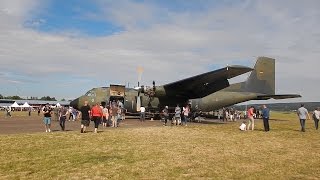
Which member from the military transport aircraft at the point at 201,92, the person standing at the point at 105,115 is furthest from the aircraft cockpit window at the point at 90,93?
the person standing at the point at 105,115

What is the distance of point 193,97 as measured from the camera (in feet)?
117

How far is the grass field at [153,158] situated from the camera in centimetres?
990

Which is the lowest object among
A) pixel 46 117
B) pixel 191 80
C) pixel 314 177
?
pixel 314 177

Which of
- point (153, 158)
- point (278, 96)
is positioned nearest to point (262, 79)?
point (278, 96)

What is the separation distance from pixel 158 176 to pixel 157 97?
82.8 feet

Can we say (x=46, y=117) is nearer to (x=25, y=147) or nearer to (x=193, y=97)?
(x=25, y=147)

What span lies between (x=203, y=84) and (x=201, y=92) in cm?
196

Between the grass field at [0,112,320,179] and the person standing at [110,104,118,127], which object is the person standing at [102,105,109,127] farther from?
the grass field at [0,112,320,179]

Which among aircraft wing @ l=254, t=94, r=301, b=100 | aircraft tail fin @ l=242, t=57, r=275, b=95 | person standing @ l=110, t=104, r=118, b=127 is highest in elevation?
aircraft tail fin @ l=242, t=57, r=275, b=95

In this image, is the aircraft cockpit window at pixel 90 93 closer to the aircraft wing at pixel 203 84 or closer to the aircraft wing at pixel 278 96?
the aircraft wing at pixel 203 84

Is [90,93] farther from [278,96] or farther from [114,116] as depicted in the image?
[278,96]

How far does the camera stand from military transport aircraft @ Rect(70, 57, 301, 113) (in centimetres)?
3175

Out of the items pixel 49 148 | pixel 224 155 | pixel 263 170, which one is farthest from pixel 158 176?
pixel 49 148

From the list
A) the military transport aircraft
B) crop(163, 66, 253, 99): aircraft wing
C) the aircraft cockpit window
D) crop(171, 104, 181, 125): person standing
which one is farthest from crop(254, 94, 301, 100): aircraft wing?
the aircraft cockpit window
